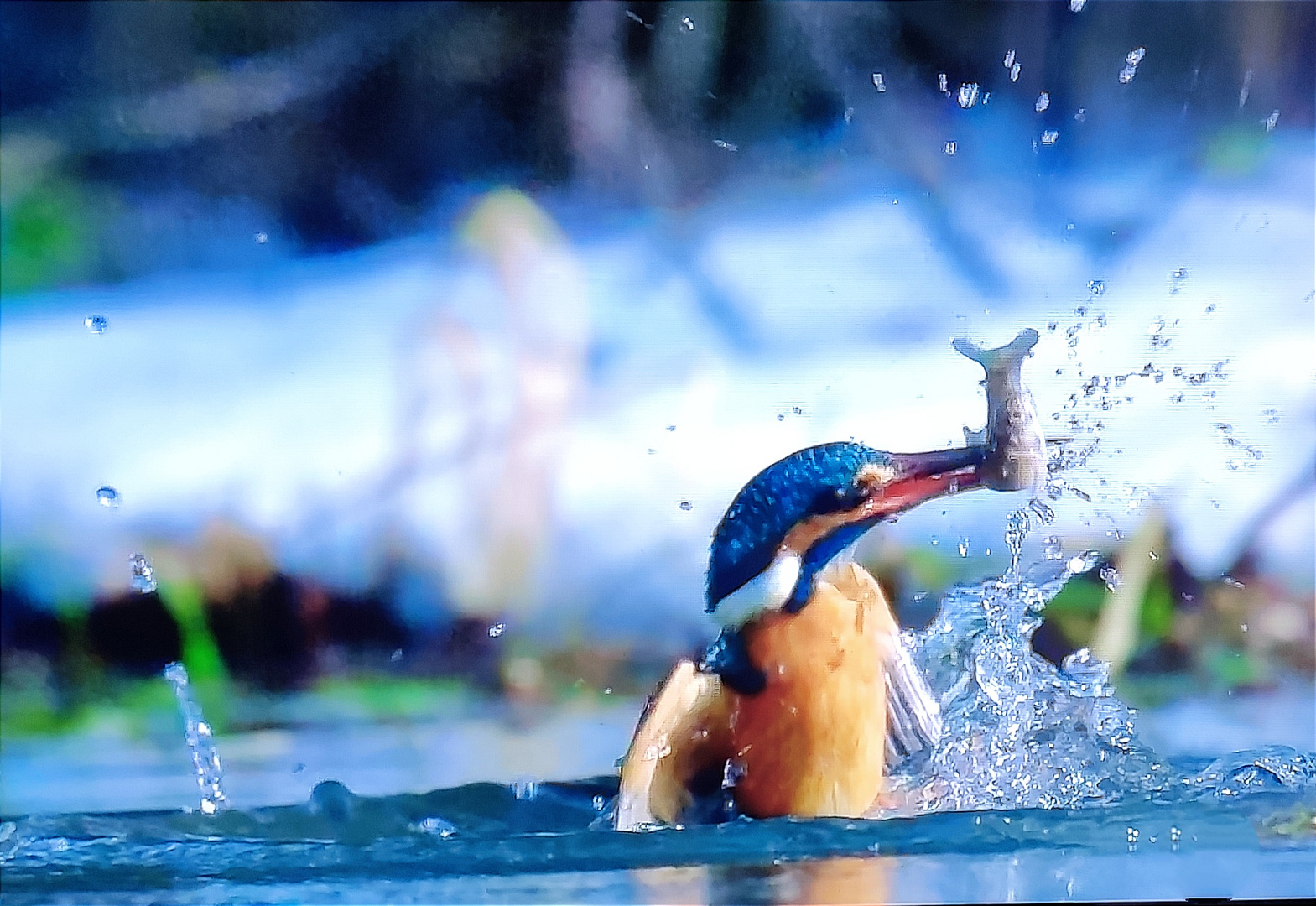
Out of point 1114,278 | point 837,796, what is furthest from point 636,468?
point 1114,278

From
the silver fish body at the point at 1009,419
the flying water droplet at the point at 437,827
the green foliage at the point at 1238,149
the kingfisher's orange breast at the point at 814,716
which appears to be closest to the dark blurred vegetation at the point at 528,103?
the green foliage at the point at 1238,149

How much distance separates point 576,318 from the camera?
3.01ft

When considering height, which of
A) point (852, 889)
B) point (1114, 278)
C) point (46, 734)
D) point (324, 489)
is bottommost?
point (852, 889)

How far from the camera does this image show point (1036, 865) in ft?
2.95

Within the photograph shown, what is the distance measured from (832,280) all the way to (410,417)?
0.35 metres

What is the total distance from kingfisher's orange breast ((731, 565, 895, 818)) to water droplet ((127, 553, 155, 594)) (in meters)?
0.46

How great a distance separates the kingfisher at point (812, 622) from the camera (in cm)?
90

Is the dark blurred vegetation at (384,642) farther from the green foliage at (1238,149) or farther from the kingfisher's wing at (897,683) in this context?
the green foliage at (1238,149)

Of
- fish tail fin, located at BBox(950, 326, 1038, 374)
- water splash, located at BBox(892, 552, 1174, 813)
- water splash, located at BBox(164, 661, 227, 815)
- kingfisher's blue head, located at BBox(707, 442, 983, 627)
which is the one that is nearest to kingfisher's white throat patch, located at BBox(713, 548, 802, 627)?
kingfisher's blue head, located at BBox(707, 442, 983, 627)

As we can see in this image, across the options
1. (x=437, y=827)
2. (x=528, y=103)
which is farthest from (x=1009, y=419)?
(x=437, y=827)

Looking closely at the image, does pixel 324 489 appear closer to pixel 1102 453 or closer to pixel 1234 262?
pixel 1102 453

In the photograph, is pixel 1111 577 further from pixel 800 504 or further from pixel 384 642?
pixel 384 642

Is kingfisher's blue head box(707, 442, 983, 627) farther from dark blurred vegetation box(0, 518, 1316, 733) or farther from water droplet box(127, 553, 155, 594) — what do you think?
water droplet box(127, 553, 155, 594)

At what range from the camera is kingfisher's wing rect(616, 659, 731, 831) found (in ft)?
2.97
